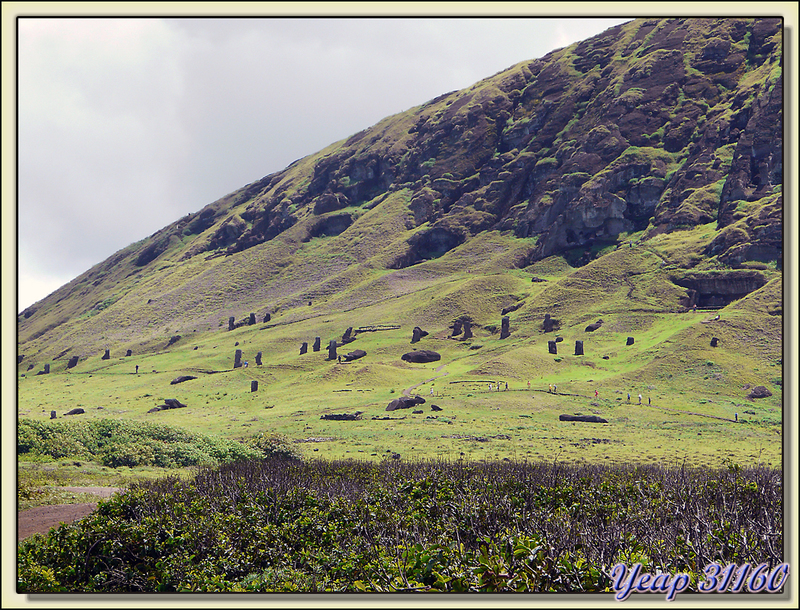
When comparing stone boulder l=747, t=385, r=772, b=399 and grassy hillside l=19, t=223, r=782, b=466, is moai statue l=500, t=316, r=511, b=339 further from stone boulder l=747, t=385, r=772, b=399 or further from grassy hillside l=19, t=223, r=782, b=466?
stone boulder l=747, t=385, r=772, b=399

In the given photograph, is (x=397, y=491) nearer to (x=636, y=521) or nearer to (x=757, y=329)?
(x=636, y=521)

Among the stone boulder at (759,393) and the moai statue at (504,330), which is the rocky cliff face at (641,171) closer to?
the moai statue at (504,330)

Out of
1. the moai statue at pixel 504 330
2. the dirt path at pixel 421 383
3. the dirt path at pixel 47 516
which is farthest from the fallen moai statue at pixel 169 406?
the moai statue at pixel 504 330

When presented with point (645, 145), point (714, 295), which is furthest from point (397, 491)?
point (645, 145)

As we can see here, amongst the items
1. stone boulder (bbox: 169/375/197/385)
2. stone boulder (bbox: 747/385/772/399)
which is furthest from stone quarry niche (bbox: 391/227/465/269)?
stone boulder (bbox: 747/385/772/399)

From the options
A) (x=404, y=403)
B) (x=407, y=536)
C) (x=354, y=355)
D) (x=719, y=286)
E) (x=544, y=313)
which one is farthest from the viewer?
(x=544, y=313)

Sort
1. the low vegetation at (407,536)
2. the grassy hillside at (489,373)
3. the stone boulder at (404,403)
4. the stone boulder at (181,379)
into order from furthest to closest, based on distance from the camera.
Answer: the stone boulder at (181,379) < the stone boulder at (404,403) < the grassy hillside at (489,373) < the low vegetation at (407,536)

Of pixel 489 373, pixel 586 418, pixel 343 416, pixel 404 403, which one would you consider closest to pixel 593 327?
pixel 489 373

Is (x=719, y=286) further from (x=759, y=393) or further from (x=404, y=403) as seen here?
(x=404, y=403)
